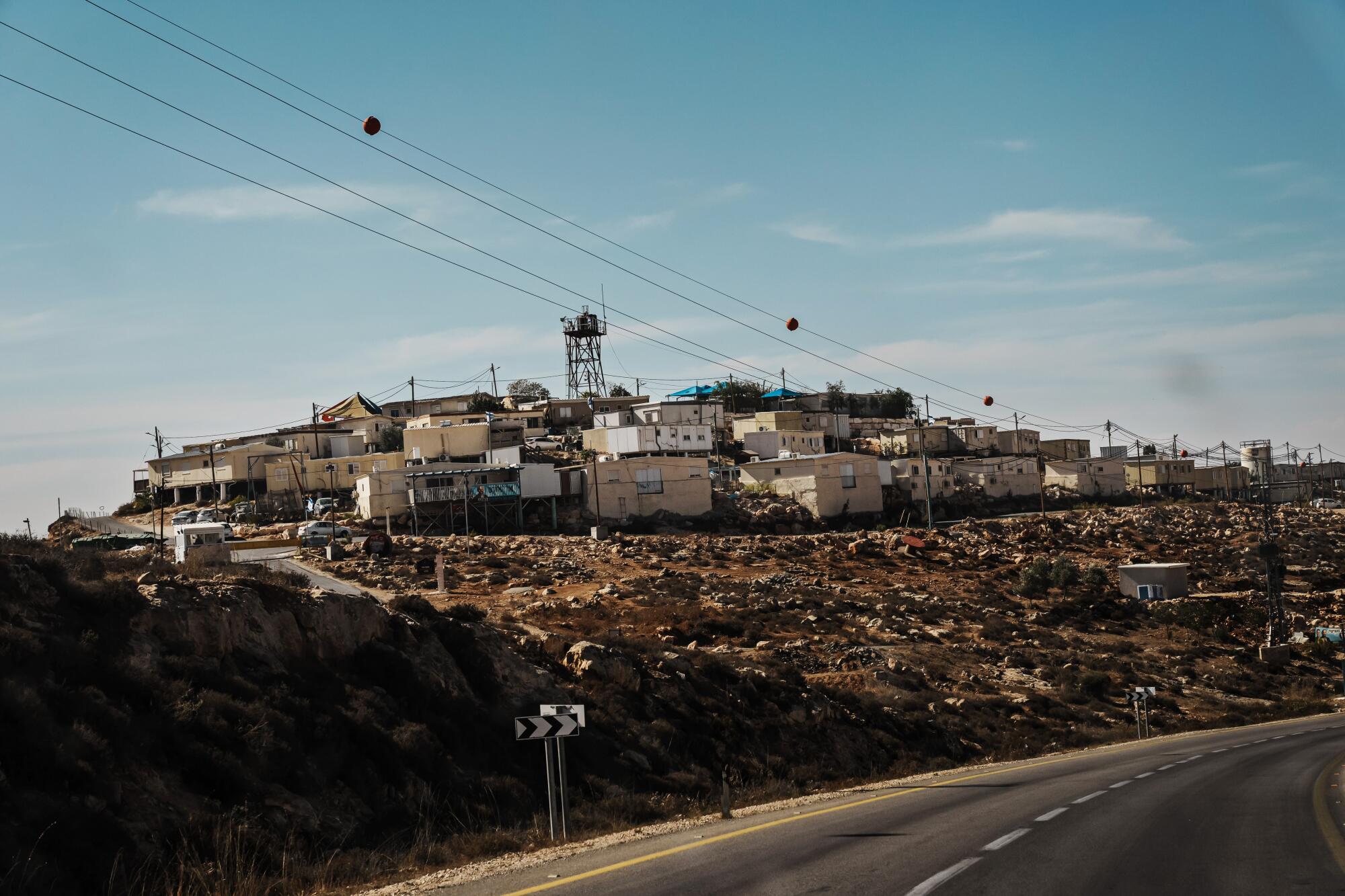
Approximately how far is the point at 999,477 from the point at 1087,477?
46.9 feet

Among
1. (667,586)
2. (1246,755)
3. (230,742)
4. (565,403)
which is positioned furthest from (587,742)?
(565,403)

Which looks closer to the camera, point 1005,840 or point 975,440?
point 1005,840

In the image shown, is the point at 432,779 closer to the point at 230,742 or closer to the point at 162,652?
the point at 230,742

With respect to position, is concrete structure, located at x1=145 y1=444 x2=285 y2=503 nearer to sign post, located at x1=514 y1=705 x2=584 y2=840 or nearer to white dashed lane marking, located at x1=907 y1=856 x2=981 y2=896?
sign post, located at x1=514 y1=705 x2=584 y2=840

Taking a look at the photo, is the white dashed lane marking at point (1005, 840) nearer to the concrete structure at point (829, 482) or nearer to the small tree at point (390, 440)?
the concrete structure at point (829, 482)

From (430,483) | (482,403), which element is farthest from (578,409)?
(430,483)

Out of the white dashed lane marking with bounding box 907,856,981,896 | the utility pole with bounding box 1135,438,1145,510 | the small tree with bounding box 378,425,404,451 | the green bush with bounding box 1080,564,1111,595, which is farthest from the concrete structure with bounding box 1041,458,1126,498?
the white dashed lane marking with bounding box 907,856,981,896

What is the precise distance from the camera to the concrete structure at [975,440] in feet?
374

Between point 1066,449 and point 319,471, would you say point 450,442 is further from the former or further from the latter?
point 1066,449

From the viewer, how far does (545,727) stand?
56.1 ft

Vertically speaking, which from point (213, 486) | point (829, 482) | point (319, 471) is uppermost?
point (319, 471)

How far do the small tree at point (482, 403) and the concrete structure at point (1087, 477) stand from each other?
192ft

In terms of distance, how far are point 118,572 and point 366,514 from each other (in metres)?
47.8

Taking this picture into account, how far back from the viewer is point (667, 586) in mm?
52094
